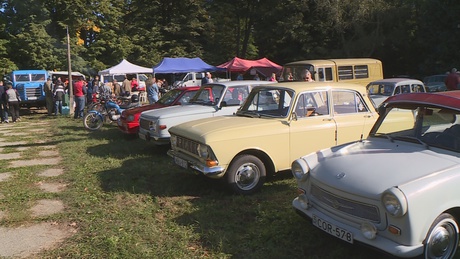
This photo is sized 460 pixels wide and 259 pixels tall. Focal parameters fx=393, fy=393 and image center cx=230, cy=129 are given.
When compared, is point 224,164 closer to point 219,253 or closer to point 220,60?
point 219,253

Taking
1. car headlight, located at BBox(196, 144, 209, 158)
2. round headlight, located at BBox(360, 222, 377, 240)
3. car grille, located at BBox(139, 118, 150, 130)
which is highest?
car grille, located at BBox(139, 118, 150, 130)

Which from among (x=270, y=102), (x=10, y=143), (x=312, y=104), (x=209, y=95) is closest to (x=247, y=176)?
Answer: (x=270, y=102)

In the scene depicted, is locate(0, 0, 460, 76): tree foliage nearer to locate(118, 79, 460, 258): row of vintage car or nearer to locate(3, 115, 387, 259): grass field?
locate(3, 115, 387, 259): grass field

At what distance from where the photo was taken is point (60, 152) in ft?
32.1

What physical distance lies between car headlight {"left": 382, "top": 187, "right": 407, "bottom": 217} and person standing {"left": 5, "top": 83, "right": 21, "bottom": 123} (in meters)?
16.3

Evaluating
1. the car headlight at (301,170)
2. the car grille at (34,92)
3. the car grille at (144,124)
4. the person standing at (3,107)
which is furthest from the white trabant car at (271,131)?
the car grille at (34,92)

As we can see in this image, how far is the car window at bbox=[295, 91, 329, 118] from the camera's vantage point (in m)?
6.33

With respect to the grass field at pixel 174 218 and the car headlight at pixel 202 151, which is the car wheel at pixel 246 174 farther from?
the car headlight at pixel 202 151

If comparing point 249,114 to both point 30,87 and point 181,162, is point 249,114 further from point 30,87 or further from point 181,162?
point 30,87

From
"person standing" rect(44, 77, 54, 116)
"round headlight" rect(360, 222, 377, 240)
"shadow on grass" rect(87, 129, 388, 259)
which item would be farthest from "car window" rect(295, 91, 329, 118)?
"person standing" rect(44, 77, 54, 116)

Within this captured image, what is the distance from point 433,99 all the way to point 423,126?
1.05 ft

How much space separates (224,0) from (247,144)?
40171mm

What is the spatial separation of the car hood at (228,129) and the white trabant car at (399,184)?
146cm

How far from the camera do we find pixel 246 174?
5.97 m
